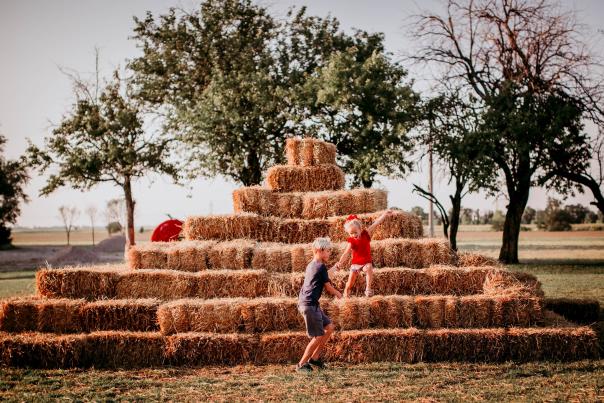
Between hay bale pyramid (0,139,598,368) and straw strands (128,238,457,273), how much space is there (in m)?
0.02

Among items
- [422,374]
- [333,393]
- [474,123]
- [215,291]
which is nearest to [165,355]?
[215,291]

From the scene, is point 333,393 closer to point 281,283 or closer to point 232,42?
point 281,283

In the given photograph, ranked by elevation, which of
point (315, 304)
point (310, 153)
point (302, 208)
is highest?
point (310, 153)

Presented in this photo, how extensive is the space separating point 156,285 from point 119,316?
2.43 feet

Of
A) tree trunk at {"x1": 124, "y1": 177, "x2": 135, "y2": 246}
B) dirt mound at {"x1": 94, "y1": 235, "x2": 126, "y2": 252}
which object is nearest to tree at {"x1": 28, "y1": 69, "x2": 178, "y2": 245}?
tree trunk at {"x1": 124, "y1": 177, "x2": 135, "y2": 246}

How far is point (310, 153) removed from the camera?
11625 mm

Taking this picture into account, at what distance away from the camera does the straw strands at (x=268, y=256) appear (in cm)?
898

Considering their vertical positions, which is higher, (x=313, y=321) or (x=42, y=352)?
(x=313, y=321)

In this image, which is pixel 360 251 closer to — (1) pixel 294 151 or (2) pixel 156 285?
(2) pixel 156 285

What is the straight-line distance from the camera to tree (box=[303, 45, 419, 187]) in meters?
21.7

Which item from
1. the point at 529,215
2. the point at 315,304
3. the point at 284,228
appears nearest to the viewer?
the point at 315,304

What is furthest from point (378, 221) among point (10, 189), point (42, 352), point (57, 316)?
point (10, 189)

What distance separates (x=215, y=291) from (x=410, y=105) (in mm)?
16409

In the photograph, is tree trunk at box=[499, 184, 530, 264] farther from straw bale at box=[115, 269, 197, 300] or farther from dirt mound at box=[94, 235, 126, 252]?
dirt mound at box=[94, 235, 126, 252]
